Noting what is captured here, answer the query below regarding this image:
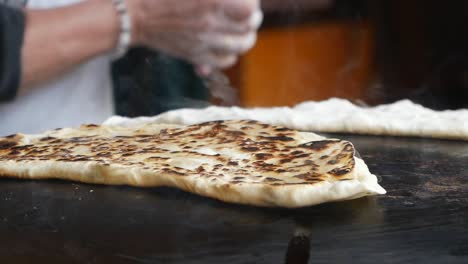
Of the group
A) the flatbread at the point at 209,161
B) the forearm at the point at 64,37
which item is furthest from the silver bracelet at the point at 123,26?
the flatbread at the point at 209,161

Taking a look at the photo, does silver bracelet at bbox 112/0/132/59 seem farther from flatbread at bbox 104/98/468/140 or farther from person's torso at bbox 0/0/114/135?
flatbread at bbox 104/98/468/140

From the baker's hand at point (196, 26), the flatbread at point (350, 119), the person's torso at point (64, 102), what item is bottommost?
the person's torso at point (64, 102)

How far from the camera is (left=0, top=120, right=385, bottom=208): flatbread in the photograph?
124 centimetres

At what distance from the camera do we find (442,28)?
5250 mm

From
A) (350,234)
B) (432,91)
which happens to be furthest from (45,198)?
(432,91)

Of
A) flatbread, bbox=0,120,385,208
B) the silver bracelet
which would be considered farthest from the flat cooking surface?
the silver bracelet

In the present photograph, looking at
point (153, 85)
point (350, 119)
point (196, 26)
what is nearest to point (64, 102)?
point (153, 85)

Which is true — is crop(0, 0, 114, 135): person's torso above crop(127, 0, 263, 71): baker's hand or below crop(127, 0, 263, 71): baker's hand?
below

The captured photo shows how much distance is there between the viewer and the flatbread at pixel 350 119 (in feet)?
6.03

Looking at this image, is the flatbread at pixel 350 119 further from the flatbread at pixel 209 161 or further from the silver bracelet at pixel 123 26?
the silver bracelet at pixel 123 26

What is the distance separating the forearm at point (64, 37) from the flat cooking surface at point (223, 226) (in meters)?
1.20

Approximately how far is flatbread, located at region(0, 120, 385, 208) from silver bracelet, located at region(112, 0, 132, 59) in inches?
38.7

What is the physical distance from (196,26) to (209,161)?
143cm

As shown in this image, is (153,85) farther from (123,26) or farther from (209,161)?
(209,161)
